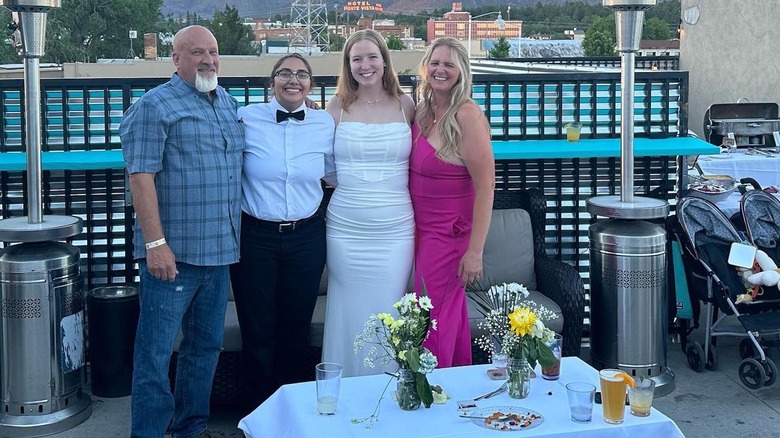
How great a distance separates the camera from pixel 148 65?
1109 inches

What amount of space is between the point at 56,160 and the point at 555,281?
8.67 feet

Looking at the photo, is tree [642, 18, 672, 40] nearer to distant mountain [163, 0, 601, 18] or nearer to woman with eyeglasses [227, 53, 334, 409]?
woman with eyeglasses [227, 53, 334, 409]

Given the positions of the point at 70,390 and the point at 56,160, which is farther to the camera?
the point at 56,160

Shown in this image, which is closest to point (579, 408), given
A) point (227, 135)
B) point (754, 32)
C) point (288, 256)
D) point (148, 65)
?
point (288, 256)

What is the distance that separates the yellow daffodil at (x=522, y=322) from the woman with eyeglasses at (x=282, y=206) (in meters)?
1.22

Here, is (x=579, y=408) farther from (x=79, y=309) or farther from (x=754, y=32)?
(x=754, y=32)

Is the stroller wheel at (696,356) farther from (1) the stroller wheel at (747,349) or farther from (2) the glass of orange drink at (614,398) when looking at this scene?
(2) the glass of orange drink at (614,398)

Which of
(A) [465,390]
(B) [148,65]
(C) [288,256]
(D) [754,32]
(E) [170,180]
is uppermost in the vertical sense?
(B) [148,65]

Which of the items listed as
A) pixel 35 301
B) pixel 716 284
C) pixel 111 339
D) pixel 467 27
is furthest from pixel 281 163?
pixel 467 27

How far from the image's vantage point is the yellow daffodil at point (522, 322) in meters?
2.89

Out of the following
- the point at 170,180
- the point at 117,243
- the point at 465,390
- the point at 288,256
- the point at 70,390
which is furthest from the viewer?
the point at 117,243

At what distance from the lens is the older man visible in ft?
11.5

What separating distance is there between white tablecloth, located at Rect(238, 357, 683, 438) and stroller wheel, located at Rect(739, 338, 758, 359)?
7.12 feet

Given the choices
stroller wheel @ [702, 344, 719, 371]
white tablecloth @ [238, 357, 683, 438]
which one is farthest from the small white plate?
stroller wheel @ [702, 344, 719, 371]
